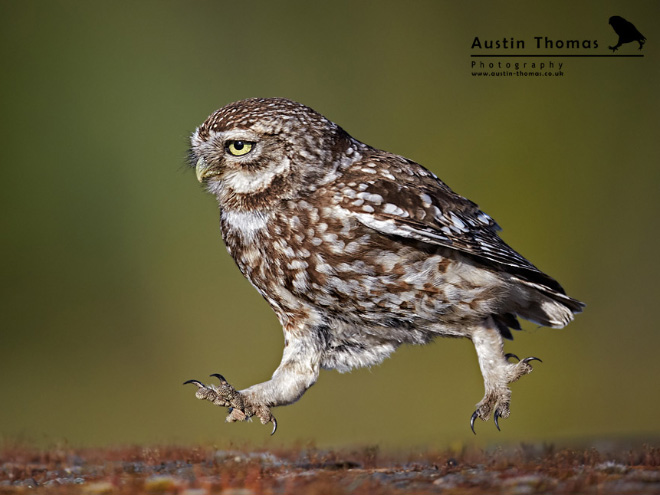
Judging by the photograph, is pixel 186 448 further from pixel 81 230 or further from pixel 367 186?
pixel 81 230

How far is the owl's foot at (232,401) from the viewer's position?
4699 millimetres

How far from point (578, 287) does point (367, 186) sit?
7.79m

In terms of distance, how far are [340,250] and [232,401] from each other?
1117 mm

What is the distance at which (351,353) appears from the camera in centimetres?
522

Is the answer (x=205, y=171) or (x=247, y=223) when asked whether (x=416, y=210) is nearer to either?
(x=247, y=223)

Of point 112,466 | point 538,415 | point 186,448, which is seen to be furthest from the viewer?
point 538,415

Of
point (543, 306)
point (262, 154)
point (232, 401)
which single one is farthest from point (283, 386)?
point (543, 306)

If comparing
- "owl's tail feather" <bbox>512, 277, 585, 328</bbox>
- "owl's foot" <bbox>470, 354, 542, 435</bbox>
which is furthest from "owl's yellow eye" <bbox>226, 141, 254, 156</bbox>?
"owl's foot" <bbox>470, 354, 542, 435</bbox>

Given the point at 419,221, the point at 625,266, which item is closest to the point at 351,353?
the point at 419,221

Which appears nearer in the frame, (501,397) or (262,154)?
(262,154)

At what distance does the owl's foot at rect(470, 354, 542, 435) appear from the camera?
4.94m

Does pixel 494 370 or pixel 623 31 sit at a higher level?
pixel 623 31

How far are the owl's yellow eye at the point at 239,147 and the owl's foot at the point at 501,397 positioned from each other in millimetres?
2103

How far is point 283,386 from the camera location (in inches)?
199
